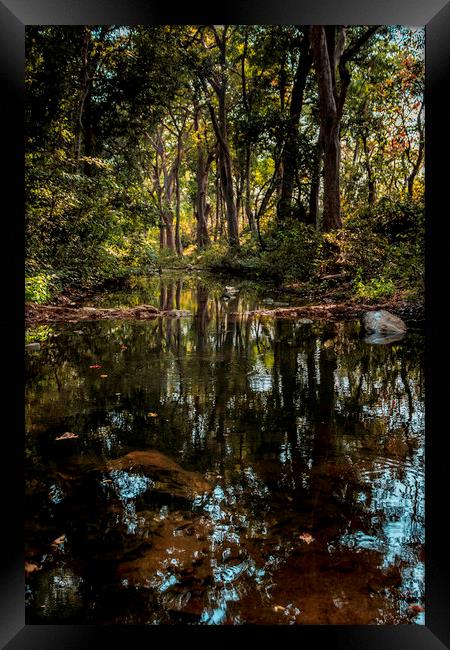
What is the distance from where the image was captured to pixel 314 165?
602 inches

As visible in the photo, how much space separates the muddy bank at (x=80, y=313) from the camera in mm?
7404

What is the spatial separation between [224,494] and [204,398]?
59.3 inches

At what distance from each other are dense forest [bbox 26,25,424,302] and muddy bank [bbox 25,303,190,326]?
0.55 meters

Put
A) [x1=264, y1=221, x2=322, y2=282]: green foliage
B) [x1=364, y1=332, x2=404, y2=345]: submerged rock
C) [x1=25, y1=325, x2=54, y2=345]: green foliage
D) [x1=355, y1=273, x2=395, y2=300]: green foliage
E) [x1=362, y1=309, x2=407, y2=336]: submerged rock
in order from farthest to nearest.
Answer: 1. [x1=264, y1=221, x2=322, y2=282]: green foliage
2. [x1=355, y1=273, x2=395, y2=300]: green foliage
3. [x1=362, y1=309, x2=407, y2=336]: submerged rock
4. [x1=364, y1=332, x2=404, y2=345]: submerged rock
5. [x1=25, y1=325, x2=54, y2=345]: green foliage

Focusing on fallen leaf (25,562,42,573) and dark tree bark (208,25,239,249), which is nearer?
fallen leaf (25,562,42,573)

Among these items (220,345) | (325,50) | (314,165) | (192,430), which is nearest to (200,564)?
(192,430)

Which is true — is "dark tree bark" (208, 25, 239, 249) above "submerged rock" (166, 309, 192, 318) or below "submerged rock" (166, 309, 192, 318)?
above

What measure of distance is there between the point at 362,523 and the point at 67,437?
181 centimetres

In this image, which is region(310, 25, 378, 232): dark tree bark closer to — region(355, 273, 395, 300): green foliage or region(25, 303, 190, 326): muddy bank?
region(355, 273, 395, 300): green foliage

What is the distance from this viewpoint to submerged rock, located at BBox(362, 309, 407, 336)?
21.0 feet

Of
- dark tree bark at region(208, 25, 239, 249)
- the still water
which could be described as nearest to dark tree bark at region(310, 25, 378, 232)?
dark tree bark at region(208, 25, 239, 249)

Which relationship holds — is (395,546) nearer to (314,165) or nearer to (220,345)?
(220,345)

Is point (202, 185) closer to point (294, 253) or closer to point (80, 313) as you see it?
point (294, 253)

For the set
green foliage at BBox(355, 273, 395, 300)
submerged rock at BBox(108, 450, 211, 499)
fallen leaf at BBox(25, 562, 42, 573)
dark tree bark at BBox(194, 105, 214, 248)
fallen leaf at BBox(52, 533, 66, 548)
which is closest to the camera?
fallen leaf at BBox(25, 562, 42, 573)
